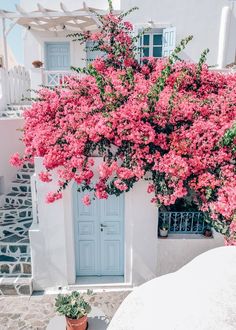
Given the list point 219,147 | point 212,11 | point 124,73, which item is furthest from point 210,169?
point 212,11

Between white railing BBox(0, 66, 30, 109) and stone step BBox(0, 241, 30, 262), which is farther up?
white railing BBox(0, 66, 30, 109)

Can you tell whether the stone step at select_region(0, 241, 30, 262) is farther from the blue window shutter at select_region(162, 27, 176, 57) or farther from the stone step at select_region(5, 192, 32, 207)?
the blue window shutter at select_region(162, 27, 176, 57)

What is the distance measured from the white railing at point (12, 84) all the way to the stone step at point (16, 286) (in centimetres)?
743

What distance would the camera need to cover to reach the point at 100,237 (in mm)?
8438

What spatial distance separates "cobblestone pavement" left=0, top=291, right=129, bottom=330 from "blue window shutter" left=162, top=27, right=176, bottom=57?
406 inches

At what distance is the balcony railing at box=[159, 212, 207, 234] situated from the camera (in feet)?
26.3

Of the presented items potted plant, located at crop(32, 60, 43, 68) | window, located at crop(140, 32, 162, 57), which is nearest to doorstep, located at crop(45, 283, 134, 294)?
potted plant, located at crop(32, 60, 43, 68)

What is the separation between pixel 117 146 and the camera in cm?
713

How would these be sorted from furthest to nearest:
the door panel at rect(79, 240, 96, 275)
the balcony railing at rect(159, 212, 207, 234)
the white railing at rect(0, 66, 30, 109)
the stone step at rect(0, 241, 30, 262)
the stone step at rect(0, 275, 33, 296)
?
the white railing at rect(0, 66, 30, 109), the stone step at rect(0, 241, 30, 262), the door panel at rect(79, 240, 96, 275), the balcony railing at rect(159, 212, 207, 234), the stone step at rect(0, 275, 33, 296)

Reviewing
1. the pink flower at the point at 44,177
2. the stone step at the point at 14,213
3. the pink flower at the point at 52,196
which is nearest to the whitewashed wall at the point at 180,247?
the pink flower at the point at 52,196

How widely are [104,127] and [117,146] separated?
29.8 inches

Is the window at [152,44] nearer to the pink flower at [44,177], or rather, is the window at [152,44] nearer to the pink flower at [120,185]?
the pink flower at [120,185]

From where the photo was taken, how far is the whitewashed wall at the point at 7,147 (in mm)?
11117

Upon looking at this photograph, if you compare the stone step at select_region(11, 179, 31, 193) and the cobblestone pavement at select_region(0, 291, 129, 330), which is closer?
the cobblestone pavement at select_region(0, 291, 129, 330)
